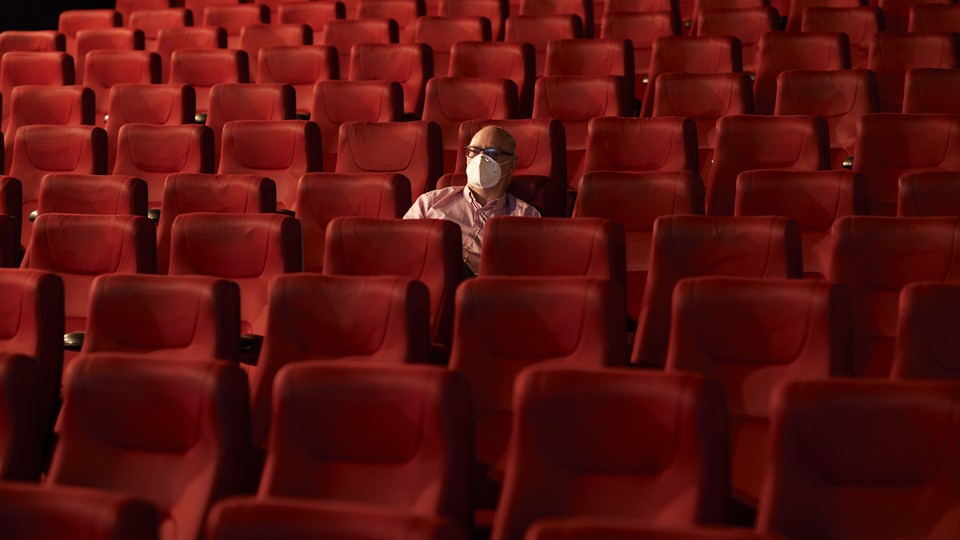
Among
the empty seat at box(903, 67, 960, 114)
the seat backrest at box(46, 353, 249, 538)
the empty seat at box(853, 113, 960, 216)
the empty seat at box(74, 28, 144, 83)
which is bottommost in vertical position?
the seat backrest at box(46, 353, 249, 538)

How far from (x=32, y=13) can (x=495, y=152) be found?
5.97ft

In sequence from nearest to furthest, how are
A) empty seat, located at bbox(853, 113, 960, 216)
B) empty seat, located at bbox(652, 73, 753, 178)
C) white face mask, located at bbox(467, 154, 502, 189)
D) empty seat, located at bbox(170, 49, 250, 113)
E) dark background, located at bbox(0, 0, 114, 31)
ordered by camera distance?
white face mask, located at bbox(467, 154, 502, 189), empty seat, located at bbox(853, 113, 960, 216), empty seat, located at bbox(652, 73, 753, 178), empty seat, located at bbox(170, 49, 250, 113), dark background, located at bbox(0, 0, 114, 31)

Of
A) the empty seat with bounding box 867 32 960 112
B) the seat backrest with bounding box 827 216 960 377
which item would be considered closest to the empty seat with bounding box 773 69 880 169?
the empty seat with bounding box 867 32 960 112

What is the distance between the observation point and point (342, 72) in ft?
7.18

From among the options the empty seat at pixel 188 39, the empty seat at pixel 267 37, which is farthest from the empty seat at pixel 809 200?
the empty seat at pixel 188 39

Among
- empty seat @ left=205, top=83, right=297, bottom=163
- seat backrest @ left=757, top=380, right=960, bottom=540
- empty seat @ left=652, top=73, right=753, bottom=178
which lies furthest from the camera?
empty seat @ left=205, top=83, right=297, bottom=163

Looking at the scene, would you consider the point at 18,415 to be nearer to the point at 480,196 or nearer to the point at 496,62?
the point at 480,196

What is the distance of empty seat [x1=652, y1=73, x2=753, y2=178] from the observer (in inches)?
66.0

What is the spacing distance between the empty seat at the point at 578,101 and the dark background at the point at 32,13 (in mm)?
1526

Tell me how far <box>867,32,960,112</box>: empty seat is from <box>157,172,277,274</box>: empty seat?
0.96 meters

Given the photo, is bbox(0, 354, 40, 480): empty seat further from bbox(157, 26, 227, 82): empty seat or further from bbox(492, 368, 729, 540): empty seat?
bbox(157, 26, 227, 82): empty seat

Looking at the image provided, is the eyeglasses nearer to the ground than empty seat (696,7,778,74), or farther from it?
nearer to the ground

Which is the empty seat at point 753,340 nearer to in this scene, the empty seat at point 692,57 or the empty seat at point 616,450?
the empty seat at point 616,450

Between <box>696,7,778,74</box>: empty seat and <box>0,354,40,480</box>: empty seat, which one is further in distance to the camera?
<box>696,7,778,74</box>: empty seat
